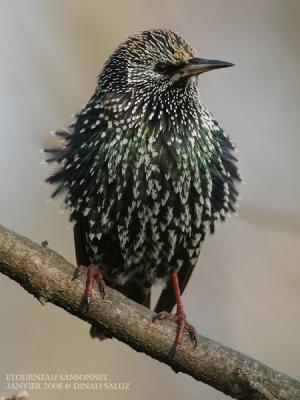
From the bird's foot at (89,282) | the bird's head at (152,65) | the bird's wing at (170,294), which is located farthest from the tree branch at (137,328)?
the bird's head at (152,65)

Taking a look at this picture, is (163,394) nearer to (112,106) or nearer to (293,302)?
(293,302)

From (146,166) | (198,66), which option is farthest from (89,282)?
(198,66)

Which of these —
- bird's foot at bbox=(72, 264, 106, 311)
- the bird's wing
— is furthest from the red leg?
the bird's wing

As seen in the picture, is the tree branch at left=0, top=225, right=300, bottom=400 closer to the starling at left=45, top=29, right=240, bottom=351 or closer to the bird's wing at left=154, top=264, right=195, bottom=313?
the starling at left=45, top=29, right=240, bottom=351

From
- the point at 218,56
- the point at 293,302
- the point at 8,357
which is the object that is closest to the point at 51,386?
the point at 8,357

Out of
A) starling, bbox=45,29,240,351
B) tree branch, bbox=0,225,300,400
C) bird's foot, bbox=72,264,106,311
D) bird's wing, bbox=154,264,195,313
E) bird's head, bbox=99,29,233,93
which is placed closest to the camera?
tree branch, bbox=0,225,300,400

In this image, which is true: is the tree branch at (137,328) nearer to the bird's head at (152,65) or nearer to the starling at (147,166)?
the starling at (147,166)
